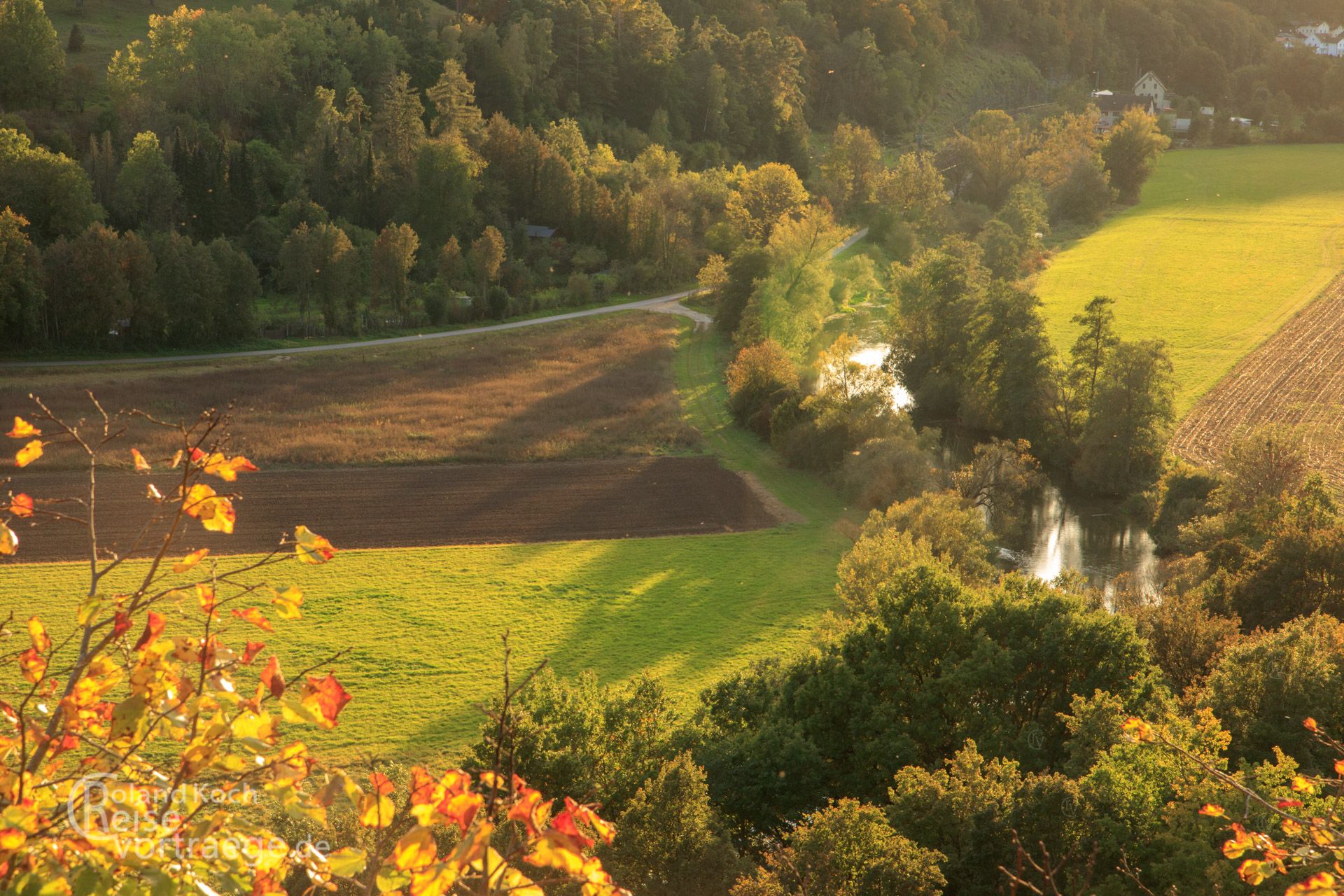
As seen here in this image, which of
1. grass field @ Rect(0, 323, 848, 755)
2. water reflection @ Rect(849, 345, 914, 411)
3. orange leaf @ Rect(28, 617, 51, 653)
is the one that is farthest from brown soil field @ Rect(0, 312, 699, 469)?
orange leaf @ Rect(28, 617, 51, 653)

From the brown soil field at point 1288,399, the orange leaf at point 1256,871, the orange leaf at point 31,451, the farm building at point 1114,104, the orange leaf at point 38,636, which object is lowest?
the brown soil field at point 1288,399

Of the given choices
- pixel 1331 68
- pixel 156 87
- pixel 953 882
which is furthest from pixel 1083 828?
pixel 1331 68

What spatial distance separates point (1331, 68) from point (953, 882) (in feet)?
476

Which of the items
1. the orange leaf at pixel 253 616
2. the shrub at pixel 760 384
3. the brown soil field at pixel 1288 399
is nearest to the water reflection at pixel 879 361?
the shrub at pixel 760 384

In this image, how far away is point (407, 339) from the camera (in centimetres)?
6122

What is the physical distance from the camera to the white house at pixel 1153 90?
13800 centimetres

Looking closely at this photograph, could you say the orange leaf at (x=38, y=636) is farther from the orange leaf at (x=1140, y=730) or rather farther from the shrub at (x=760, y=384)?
the shrub at (x=760, y=384)

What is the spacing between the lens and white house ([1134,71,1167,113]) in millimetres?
138000

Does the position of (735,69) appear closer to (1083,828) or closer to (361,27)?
(361,27)

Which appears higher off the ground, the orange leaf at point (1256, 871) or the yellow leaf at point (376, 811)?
the yellow leaf at point (376, 811)

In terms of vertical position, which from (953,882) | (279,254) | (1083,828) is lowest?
(953,882)

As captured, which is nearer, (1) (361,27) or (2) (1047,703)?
(2) (1047,703)

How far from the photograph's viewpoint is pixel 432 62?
88688 mm

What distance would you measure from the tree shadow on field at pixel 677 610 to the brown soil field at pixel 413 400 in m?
10.8
